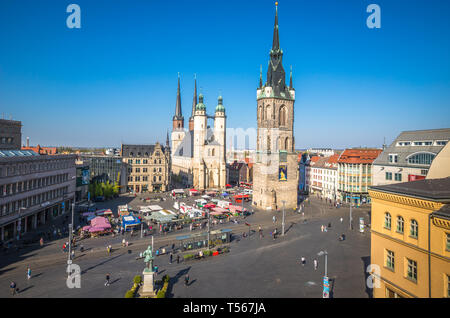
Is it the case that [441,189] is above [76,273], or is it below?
above

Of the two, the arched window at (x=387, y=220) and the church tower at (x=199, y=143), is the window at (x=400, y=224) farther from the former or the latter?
the church tower at (x=199, y=143)

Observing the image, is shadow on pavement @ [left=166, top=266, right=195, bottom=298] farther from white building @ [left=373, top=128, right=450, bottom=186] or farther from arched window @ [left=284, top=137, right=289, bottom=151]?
white building @ [left=373, top=128, right=450, bottom=186]

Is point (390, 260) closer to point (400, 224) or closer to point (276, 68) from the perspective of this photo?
point (400, 224)

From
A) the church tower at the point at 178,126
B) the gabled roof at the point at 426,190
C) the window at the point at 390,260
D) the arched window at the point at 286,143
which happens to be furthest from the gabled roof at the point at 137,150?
the window at the point at 390,260

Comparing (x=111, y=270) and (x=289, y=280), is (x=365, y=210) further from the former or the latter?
(x=111, y=270)

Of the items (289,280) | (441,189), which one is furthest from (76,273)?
(441,189)
